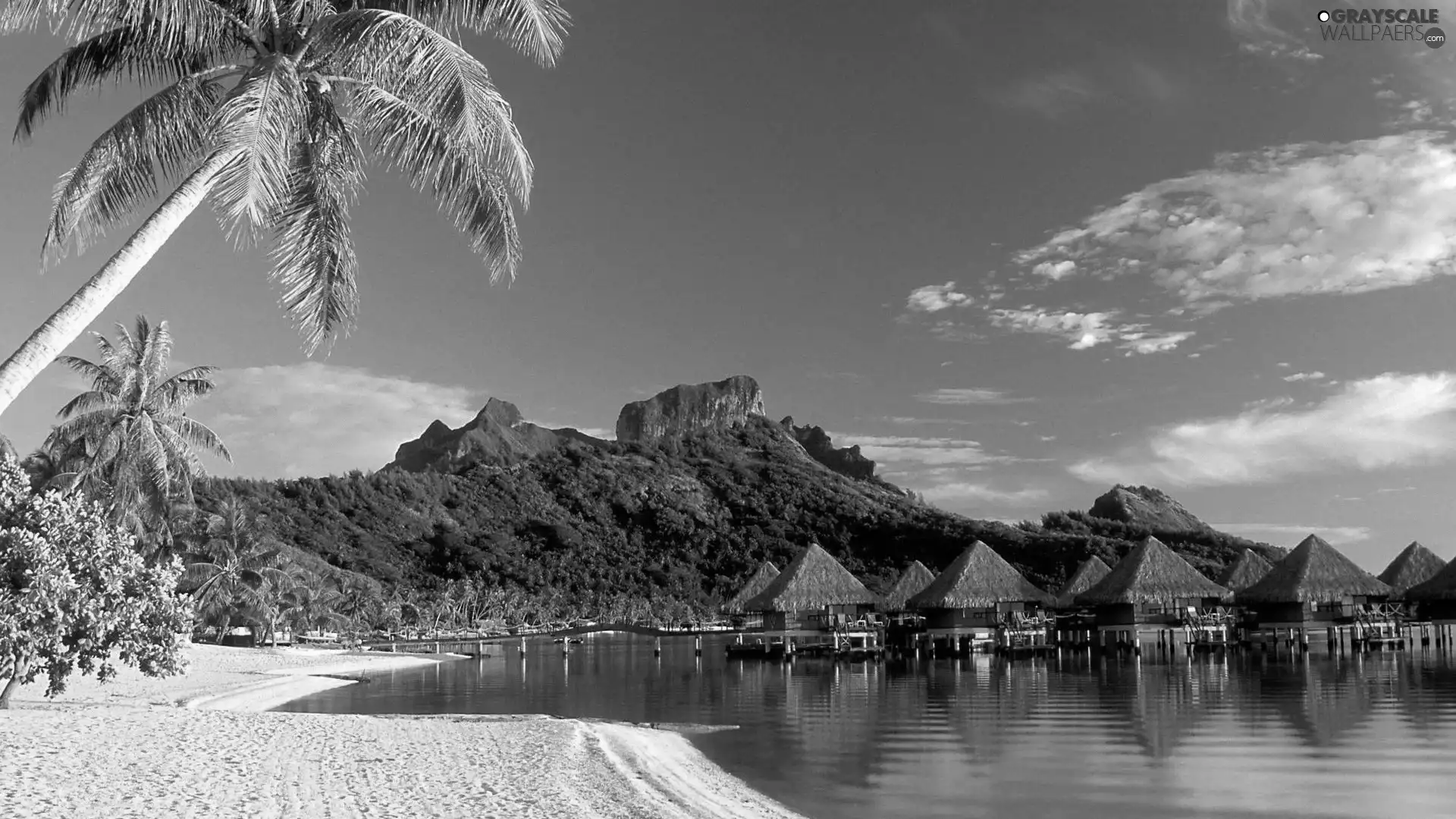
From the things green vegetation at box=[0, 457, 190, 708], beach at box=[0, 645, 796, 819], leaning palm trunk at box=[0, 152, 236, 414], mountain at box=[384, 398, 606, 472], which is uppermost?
mountain at box=[384, 398, 606, 472]

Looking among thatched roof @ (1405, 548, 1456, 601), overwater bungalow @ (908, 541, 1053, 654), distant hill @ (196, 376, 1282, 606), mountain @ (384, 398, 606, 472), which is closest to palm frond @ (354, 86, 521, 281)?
overwater bungalow @ (908, 541, 1053, 654)

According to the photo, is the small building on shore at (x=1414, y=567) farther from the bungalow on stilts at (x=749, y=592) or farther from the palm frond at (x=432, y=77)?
the palm frond at (x=432, y=77)

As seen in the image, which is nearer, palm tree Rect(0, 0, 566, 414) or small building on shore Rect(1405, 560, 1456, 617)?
palm tree Rect(0, 0, 566, 414)

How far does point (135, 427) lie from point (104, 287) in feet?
49.3

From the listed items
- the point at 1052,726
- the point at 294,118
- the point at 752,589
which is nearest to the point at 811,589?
the point at 752,589

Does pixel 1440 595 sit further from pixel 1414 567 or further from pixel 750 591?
pixel 750 591

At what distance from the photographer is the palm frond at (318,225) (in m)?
8.32

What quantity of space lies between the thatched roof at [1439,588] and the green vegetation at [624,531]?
83.1ft

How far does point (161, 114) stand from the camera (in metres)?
7.27

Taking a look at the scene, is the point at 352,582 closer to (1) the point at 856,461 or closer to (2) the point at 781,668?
(2) the point at 781,668

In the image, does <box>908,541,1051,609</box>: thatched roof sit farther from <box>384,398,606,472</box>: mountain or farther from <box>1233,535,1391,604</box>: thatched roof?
<box>384,398,606,472</box>: mountain

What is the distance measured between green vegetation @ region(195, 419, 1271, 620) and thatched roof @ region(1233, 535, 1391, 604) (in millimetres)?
24340

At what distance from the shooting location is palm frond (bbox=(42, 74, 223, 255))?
23.6ft

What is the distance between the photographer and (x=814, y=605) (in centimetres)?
3203
